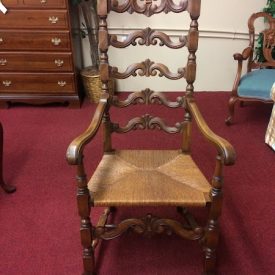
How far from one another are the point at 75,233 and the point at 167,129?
784 mm

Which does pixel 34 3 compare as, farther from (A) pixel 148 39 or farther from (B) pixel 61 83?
(A) pixel 148 39

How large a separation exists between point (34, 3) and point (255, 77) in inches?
83.7

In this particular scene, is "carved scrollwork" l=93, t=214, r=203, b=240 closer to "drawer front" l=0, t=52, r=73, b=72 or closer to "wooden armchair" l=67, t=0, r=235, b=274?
"wooden armchair" l=67, t=0, r=235, b=274

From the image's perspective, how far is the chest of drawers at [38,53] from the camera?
2.79 m

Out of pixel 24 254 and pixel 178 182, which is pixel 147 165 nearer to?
pixel 178 182

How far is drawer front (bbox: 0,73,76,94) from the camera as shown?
3065 millimetres

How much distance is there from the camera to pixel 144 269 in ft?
4.88

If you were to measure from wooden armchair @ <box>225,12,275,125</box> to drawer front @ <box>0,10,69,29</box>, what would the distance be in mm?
1656

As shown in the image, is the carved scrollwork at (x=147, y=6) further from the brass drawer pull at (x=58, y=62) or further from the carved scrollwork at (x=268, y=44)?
the carved scrollwork at (x=268, y=44)

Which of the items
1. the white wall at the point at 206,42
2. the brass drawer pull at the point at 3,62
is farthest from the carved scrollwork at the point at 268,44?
the brass drawer pull at the point at 3,62

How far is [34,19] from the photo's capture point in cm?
281

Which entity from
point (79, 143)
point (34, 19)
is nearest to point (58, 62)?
point (34, 19)

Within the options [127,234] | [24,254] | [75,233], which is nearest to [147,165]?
[127,234]

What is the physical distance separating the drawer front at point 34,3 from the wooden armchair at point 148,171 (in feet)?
5.27
